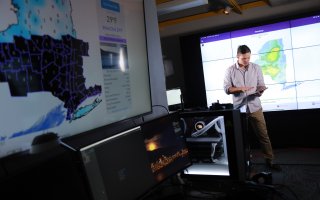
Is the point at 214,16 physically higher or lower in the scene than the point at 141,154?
higher

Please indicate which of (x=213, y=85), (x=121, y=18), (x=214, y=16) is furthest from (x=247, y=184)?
(x=214, y=16)

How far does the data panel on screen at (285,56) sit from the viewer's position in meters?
4.16

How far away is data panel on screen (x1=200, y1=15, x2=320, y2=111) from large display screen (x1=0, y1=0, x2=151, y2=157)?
3060 millimetres

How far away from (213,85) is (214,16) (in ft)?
3.57

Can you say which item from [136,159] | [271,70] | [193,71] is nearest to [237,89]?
[271,70]

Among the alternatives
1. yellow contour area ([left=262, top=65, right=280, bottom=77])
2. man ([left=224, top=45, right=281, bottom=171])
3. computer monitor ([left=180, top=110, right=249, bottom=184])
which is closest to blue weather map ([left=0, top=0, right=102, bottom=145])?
computer monitor ([left=180, top=110, right=249, bottom=184])

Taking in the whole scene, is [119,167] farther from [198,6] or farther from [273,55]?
[198,6]

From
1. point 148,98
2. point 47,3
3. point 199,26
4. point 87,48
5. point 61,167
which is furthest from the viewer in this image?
point 199,26

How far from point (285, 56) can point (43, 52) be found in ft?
12.7

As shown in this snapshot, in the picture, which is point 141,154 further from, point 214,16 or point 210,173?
point 214,16

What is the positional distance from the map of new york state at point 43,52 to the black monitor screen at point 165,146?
0.33m

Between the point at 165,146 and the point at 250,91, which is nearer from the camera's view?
the point at 165,146

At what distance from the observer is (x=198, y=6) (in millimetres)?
4738

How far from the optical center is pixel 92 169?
101 centimetres
